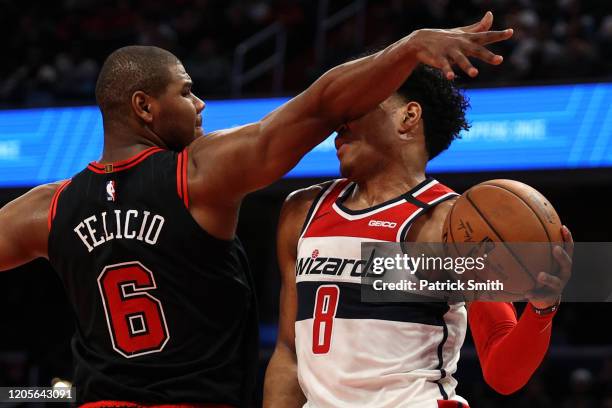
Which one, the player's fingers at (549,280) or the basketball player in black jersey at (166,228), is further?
the basketball player in black jersey at (166,228)

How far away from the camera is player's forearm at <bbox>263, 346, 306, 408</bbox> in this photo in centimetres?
350

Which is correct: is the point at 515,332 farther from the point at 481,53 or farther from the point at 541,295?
the point at 481,53

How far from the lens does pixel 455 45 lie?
2990 millimetres

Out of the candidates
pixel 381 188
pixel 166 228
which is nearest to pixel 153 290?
pixel 166 228

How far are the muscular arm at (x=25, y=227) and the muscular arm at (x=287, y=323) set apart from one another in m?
0.85

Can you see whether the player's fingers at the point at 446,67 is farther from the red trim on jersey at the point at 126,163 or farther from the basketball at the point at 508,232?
the red trim on jersey at the point at 126,163

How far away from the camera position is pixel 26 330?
544 inches

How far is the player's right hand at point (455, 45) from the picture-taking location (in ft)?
9.71

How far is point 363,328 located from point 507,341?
48 centimetres

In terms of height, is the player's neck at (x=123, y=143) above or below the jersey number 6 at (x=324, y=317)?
above

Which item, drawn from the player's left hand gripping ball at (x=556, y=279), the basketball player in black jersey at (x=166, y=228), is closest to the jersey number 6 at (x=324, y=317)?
the basketball player in black jersey at (x=166, y=228)

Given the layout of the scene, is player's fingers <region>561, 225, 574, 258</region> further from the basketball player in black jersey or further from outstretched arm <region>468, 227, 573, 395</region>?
the basketball player in black jersey

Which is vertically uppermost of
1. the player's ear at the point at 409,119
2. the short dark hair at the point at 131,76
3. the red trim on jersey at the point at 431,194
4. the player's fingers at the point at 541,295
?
the short dark hair at the point at 131,76

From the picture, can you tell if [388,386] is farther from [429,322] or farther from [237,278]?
[237,278]
